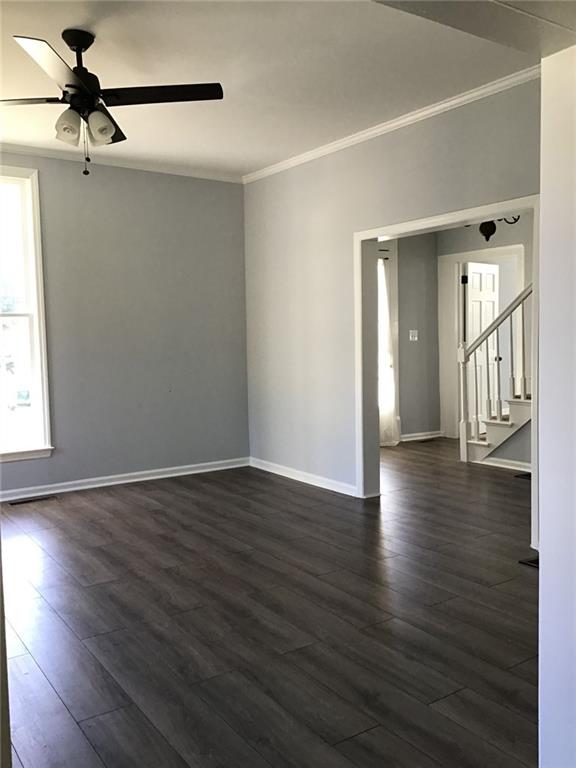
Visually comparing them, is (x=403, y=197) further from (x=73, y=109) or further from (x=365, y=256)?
(x=73, y=109)

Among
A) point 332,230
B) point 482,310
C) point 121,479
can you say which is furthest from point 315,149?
point 482,310

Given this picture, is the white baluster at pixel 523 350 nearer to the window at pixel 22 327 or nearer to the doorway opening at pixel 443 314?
the doorway opening at pixel 443 314

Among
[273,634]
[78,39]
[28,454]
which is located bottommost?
[273,634]

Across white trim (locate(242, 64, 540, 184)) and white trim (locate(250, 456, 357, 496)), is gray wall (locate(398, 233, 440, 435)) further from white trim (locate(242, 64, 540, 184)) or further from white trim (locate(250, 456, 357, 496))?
white trim (locate(242, 64, 540, 184))

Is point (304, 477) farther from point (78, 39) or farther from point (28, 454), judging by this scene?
point (78, 39)

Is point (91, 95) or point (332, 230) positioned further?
point (332, 230)

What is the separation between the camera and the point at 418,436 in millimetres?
8047

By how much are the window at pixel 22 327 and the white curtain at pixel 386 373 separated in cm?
378

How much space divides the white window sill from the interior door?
4554mm

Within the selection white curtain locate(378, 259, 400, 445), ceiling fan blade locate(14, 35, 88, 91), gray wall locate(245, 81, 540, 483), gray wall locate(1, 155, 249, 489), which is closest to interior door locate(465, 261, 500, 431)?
white curtain locate(378, 259, 400, 445)

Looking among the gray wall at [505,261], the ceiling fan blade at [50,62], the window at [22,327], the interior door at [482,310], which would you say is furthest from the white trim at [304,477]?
the ceiling fan blade at [50,62]

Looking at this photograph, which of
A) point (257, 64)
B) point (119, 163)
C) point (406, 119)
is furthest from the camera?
point (119, 163)

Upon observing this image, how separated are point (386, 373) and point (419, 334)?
755 mm

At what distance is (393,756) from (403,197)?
3657 millimetres
